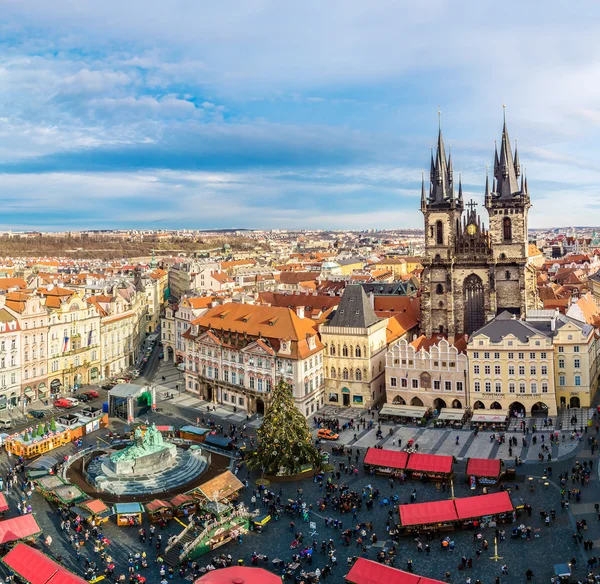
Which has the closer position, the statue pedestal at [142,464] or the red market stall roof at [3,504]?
the red market stall roof at [3,504]

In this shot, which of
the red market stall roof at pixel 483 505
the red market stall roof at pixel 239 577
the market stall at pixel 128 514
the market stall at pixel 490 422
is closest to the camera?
the red market stall roof at pixel 239 577

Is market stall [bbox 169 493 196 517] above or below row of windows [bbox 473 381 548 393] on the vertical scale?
below

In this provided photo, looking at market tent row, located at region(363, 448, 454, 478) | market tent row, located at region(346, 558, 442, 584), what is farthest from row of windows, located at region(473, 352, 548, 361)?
market tent row, located at region(346, 558, 442, 584)

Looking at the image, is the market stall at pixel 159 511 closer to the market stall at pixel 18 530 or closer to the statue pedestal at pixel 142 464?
the statue pedestal at pixel 142 464

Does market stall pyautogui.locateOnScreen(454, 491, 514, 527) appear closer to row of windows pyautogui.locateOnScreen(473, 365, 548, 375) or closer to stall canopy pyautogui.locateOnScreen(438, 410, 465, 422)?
stall canopy pyautogui.locateOnScreen(438, 410, 465, 422)

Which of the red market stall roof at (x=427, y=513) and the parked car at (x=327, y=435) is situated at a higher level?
the red market stall roof at (x=427, y=513)

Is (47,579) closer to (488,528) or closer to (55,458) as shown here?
(55,458)

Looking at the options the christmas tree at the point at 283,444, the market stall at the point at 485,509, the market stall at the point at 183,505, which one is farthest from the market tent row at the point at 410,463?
the market stall at the point at 183,505
